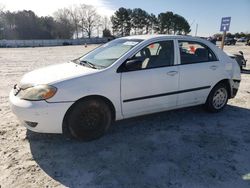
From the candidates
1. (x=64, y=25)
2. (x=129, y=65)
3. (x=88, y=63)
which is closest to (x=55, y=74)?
(x=88, y=63)

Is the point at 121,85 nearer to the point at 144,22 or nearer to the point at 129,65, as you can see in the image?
the point at 129,65

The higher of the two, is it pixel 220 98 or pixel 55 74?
pixel 55 74

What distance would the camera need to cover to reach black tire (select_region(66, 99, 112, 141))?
11.2ft

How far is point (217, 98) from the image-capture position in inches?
194

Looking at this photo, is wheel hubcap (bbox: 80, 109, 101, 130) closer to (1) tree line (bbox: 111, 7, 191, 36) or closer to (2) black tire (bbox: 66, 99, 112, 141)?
(2) black tire (bbox: 66, 99, 112, 141)

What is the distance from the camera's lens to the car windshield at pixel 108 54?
12.6ft

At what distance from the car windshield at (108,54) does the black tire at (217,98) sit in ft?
6.39

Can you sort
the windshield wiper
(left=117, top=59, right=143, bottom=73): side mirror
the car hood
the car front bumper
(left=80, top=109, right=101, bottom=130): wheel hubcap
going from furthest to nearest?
1. the windshield wiper
2. (left=117, top=59, right=143, bottom=73): side mirror
3. (left=80, top=109, right=101, bottom=130): wheel hubcap
4. the car hood
5. the car front bumper

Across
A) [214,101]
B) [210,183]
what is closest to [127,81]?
[210,183]

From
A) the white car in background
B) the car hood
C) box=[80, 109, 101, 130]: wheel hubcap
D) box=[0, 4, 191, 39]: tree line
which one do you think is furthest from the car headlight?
box=[0, 4, 191, 39]: tree line

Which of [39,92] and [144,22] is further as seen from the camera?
[144,22]

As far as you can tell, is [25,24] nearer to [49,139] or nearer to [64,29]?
[64,29]

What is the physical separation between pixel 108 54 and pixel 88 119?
1.29m

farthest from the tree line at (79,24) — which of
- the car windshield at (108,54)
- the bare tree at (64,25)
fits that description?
the car windshield at (108,54)
